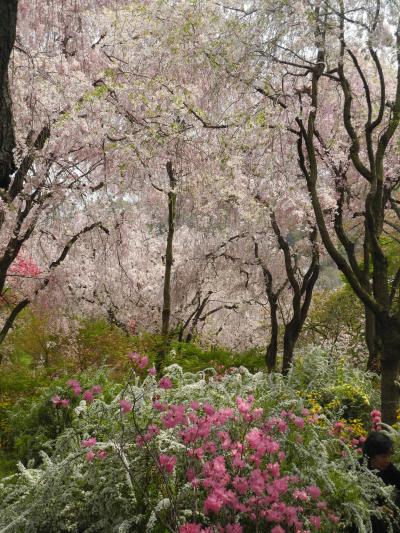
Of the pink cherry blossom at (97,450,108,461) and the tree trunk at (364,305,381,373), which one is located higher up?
the tree trunk at (364,305,381,373)

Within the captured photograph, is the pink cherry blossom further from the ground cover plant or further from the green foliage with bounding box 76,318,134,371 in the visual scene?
the green foliage with bounding box 76,318,134,371

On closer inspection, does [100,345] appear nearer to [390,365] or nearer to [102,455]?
[390,365]

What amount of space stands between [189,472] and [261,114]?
4081 mm

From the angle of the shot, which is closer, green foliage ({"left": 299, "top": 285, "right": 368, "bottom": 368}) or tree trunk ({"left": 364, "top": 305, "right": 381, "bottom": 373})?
tree trunk ({"left": 364, "top": 305, "right": 381, "bottom": 373})

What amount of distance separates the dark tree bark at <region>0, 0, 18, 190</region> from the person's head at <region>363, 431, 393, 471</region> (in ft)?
10.3

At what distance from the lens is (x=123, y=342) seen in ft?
37.3

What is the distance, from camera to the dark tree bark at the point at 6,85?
2.81 meters

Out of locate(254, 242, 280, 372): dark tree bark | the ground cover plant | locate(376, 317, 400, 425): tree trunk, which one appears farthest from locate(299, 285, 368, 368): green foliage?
the ground cover plant

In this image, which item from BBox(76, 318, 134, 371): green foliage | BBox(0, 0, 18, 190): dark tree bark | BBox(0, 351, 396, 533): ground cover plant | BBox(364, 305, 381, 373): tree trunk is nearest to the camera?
BBox(0, 0, 18, 190): dark tree bark

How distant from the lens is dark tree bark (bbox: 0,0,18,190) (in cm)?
281

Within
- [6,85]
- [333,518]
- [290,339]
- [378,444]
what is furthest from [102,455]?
[290,339]

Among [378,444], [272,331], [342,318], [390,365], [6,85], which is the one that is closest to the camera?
[6,85]

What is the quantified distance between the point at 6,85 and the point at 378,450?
3481mm

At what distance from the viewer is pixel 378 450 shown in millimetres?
4027
